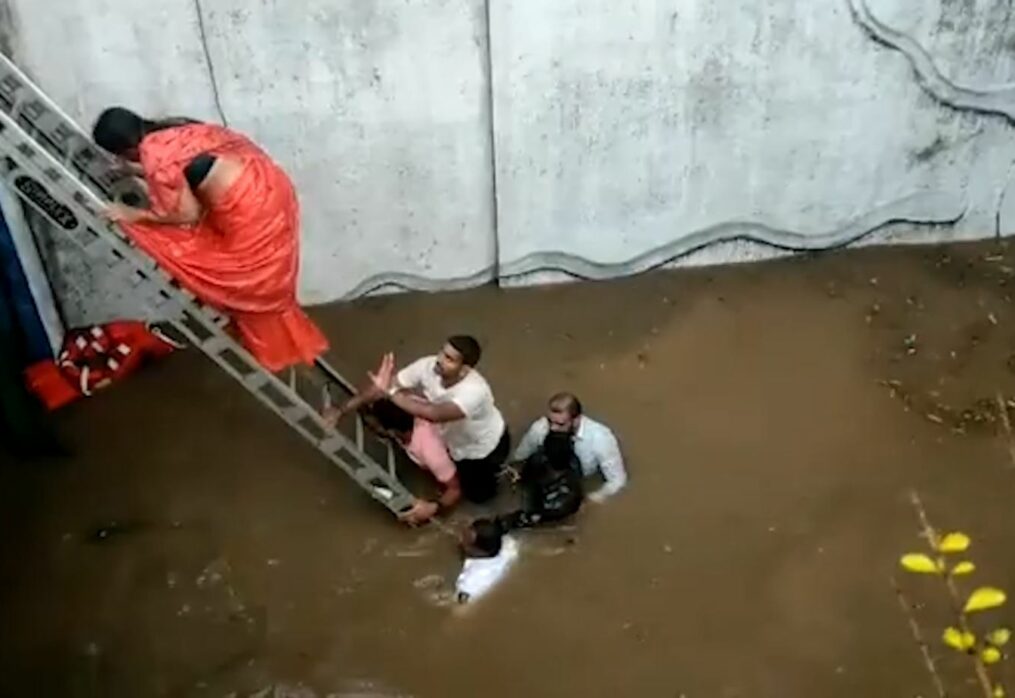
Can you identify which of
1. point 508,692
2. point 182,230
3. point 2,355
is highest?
point 182,230

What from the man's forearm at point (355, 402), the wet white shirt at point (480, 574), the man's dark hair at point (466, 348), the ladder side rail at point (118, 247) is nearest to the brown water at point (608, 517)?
the wet white shirt at point (480, 574)

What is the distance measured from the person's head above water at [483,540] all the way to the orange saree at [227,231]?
1.09 metres

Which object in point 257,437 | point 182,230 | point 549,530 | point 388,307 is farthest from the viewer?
point 388,307

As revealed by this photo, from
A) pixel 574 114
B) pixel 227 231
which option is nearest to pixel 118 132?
pixel 227 231

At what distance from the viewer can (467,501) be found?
5.46m

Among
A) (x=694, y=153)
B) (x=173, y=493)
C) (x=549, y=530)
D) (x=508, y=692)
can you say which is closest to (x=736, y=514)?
(x=549, y=530)

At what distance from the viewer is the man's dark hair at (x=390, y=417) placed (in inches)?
214

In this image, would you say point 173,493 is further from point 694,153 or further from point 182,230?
point 694,153

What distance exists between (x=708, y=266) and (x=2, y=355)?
9.90 ft

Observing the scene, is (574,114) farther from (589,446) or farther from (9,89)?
(9,89)

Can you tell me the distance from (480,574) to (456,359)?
0.79m

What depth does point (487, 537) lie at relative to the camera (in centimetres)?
516

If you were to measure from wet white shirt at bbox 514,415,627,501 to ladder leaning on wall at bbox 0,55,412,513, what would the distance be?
0.51m

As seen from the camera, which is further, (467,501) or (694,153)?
(694,153)
